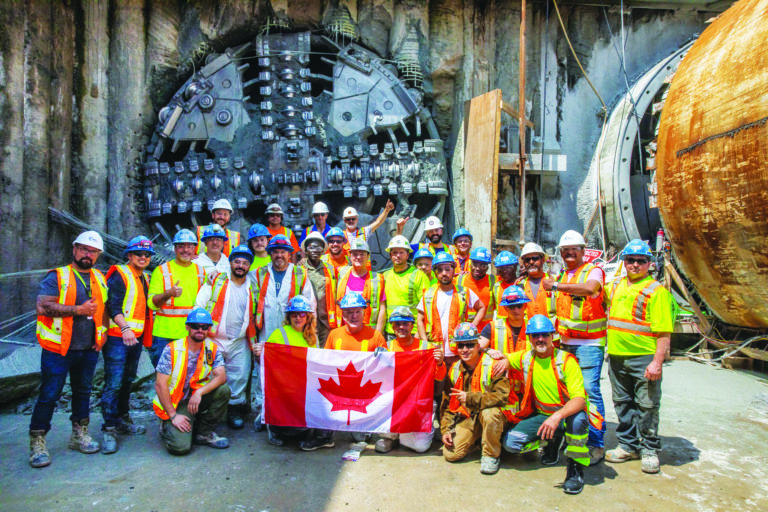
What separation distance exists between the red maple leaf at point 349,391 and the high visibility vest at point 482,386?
0.62 m

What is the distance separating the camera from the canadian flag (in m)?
4.21

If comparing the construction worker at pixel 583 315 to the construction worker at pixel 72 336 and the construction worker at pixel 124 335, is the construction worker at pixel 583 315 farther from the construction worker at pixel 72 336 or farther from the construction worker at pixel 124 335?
the construction worker at pixel 72 336

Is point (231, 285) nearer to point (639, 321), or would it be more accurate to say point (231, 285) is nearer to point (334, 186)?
point (639, 321)

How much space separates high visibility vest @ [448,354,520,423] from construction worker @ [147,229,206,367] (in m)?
2.48

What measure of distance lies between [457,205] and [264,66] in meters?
4.06

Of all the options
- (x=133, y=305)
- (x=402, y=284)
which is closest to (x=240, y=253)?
(x=133, y=305)

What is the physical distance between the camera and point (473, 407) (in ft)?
12.9

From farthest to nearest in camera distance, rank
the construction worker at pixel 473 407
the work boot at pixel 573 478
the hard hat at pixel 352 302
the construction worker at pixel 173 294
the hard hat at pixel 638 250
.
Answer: the construction worker at pixel 173 294 → the hard hat at pixel 352 302 → the hard hat at pixel 638 250 → the construction worker at pixel 473 407 → the work boot at pixel 573 478

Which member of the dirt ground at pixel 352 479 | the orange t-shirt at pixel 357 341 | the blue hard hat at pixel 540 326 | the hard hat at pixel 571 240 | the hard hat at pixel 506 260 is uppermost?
the hard hat at pixel 571 240

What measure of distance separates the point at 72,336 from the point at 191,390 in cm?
99

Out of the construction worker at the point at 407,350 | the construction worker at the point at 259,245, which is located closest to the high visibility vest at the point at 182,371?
the construction worker at the point at 259,245

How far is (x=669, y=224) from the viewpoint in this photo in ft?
20.1

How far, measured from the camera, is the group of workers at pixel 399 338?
390cm

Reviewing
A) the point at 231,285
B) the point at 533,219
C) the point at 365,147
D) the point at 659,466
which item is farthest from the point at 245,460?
the point at 533,219
